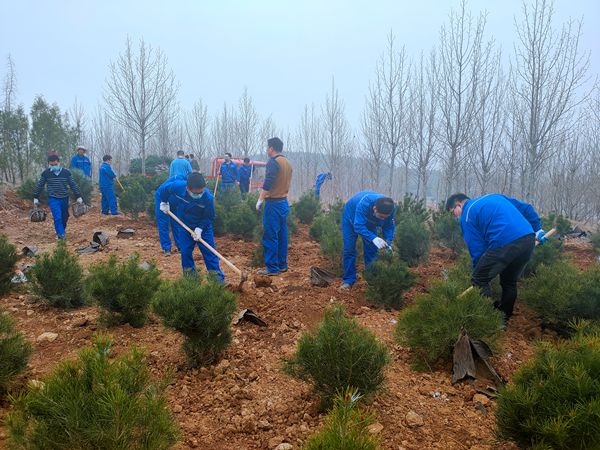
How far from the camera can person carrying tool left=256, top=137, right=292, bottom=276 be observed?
5922 mm

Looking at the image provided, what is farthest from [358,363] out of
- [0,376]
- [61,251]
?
[61,251]

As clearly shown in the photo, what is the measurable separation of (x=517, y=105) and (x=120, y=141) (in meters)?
25.4

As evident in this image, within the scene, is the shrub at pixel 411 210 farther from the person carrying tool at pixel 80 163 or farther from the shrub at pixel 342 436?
the person carrying tool at pixel 80 163

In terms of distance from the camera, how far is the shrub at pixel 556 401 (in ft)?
5.82

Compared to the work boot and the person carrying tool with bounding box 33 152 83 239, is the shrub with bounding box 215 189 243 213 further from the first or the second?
the work boot

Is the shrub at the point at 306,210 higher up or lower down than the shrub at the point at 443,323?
higher up

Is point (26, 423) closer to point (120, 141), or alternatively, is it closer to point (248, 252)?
point (248, 252)

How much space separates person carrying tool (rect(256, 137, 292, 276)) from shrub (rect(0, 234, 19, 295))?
306cm

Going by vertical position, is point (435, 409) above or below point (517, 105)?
below

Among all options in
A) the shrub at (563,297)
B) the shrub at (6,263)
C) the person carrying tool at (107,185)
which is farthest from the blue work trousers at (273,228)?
the person carrying tool at (107,185)

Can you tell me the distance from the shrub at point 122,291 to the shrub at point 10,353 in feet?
2.97

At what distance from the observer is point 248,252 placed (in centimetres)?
781

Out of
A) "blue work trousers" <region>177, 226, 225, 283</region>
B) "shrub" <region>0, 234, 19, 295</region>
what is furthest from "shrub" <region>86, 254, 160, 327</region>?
"shrub" <region>0, 234, 19, 295</region>

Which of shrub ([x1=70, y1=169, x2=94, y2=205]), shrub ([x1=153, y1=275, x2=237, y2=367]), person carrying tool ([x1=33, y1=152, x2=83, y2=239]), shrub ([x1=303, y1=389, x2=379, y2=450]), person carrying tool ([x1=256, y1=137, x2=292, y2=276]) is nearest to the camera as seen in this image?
shrub ([x1=303, y1=389, x2=379, y2=450])
